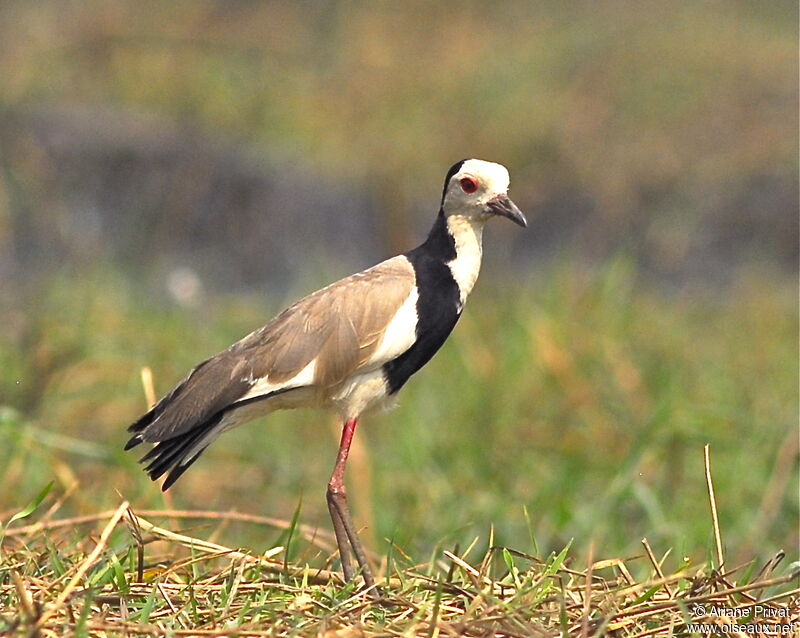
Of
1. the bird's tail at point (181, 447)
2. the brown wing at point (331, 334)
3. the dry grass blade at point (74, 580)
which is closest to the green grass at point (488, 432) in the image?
the bird's tail at point (181, 447)

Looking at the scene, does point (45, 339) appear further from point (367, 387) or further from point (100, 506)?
point (367, 387)

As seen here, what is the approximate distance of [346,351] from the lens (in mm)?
3990

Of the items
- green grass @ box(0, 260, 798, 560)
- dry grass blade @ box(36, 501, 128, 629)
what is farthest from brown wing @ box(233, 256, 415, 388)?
green grass @ box(0, 260, 798, 560)

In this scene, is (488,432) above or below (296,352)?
below

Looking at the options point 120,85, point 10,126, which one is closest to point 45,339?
point 10,126

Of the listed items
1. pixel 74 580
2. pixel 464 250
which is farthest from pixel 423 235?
pixel 74 580

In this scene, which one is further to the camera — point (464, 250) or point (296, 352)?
point (464, 250)

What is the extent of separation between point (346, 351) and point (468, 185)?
585 mm

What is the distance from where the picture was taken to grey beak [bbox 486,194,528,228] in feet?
13.2

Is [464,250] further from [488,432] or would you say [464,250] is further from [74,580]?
[488,432]

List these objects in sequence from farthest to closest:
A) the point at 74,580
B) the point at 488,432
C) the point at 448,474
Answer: the point at 488,432, the point at 448,474, the point at 74,580

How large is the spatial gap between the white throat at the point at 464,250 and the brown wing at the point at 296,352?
0.14m

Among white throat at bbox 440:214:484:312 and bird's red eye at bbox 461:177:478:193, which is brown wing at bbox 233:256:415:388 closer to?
white throat at bbox 440:214:484:312

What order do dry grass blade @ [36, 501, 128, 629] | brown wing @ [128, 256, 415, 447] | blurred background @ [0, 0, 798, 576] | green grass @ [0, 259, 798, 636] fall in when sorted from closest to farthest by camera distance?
dry grass blade @ [36, 501, 128, 629], green grass @ [0, 259, 798, 636], brown wing @ [128, 256, 415, 447], blurred background @ [0, 0, 798, 576]
